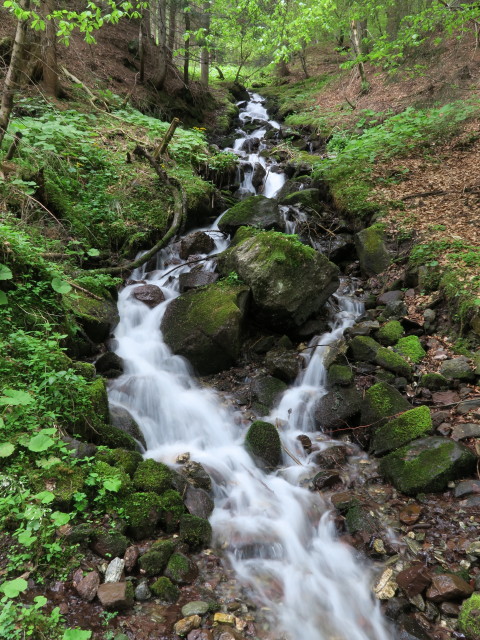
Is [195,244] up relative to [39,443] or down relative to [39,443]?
up

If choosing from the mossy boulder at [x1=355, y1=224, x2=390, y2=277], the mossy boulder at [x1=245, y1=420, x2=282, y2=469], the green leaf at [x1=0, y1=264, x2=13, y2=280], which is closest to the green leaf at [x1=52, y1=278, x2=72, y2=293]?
the green leaf at [x1=0, y1=264, x2=13, y2=280]

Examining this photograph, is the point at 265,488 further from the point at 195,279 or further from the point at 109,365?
the point at 195,279

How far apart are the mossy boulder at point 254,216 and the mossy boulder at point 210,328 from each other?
2569mm

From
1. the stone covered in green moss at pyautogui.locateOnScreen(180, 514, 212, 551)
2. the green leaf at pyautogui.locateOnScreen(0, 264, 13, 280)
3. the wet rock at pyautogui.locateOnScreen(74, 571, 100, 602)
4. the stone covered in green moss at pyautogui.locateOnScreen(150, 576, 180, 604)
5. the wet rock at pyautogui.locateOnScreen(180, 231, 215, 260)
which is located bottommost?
the stone covered in green moss at pyautogui.locateOnScreen(180, 514, 212, 551)

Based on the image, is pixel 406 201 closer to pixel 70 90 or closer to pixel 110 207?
pixel 110 207

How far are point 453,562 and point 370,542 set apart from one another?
69 cm

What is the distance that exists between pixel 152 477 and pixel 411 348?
13.5 ft

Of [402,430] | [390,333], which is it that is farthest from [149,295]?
[402,430]

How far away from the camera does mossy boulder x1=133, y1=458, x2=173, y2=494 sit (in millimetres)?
3449

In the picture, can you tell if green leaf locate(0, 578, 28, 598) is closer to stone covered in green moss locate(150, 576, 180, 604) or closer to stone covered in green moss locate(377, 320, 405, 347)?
stone covered in green moss locate(150, 576, 180, 604)

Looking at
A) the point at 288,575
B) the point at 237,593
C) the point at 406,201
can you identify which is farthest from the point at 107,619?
the point at 406,201

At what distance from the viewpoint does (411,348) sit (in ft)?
18.9

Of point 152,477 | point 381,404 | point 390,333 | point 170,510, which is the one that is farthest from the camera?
point 390,333

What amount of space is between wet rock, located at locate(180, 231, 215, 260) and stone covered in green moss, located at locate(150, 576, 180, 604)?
251 inches
